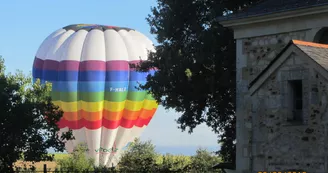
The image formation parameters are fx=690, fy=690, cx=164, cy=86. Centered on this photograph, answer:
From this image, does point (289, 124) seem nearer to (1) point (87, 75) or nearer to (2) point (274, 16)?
(2) point (274, 16)

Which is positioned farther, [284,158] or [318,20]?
[318,20]

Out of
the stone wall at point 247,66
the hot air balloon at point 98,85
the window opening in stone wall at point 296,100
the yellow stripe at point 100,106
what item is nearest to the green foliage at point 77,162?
the hot air balloon at point 98,85

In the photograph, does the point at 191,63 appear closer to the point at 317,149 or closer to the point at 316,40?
the point at 316,40

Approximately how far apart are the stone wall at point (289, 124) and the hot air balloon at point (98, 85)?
23196 millimetres

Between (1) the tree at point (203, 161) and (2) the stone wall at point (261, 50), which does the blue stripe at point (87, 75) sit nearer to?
(1) the tree at point (203, 161)

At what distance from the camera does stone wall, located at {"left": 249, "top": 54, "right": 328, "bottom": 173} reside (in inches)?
624

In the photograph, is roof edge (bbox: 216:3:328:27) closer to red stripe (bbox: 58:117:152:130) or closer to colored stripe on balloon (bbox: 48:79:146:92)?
colored stripe on balloon (bbox: 48:79:146:92)

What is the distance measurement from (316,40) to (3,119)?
1264cm

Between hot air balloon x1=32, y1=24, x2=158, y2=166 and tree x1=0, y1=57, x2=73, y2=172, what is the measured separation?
1263 centimetres

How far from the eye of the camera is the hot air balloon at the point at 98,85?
133ft

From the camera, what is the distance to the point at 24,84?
1102 inches

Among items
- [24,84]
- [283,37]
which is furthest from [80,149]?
[283,37]

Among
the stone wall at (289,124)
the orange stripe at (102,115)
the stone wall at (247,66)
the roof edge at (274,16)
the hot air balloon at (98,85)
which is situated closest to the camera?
the stone wall at (289,124)

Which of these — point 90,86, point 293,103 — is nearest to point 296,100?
point 293,103
